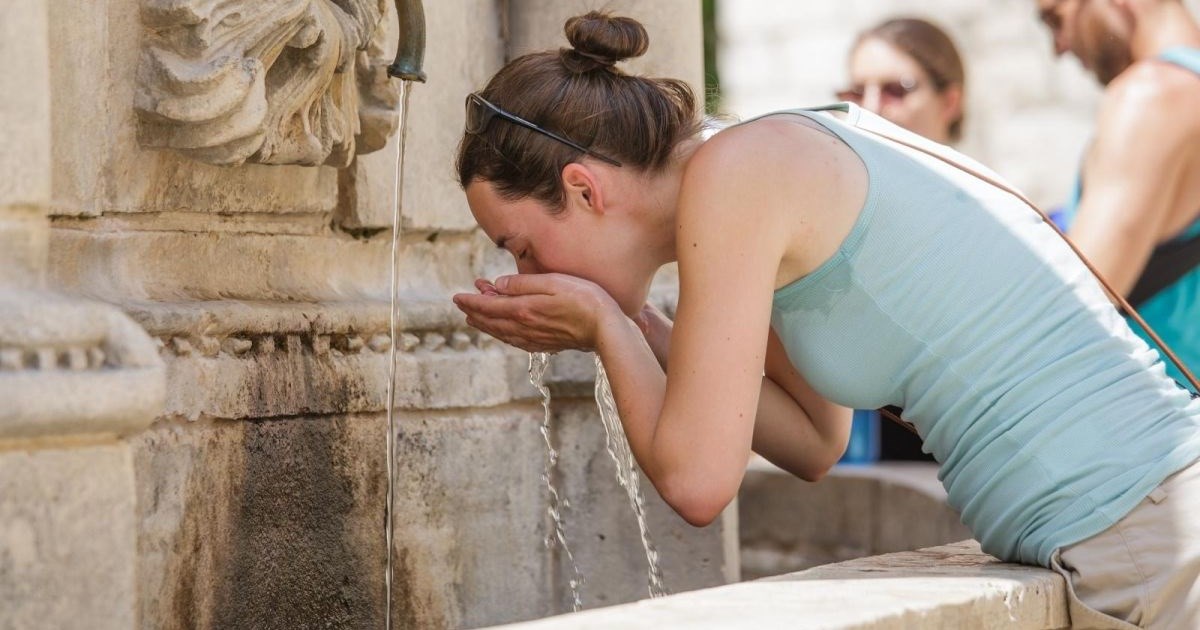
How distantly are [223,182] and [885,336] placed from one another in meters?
0.96

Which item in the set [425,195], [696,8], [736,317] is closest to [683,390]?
[736,317]

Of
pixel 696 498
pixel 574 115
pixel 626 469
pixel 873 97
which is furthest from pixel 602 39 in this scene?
pixel 873 97

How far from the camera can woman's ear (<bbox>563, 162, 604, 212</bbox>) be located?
2.24 m

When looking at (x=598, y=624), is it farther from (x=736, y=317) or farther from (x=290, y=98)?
(x=290, y=98)

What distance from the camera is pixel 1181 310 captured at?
118 inches

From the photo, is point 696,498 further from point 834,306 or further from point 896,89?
point 896,89

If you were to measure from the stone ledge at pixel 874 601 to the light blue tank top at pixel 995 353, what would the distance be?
84 mm

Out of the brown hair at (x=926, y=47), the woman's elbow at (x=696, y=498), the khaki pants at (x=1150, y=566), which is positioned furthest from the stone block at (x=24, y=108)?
the brown hair at (x=926, y=47)

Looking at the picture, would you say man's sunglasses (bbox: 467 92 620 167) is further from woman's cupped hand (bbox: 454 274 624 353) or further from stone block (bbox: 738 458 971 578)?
stone block (bbox: 738 458 971 578)

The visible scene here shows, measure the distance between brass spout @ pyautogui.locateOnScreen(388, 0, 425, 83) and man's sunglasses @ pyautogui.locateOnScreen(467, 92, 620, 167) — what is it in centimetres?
13

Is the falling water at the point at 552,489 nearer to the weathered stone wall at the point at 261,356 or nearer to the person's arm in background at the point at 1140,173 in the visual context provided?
the weathered stone wall at the point at 261,356

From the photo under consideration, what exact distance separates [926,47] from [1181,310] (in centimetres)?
148

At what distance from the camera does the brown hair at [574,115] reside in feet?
7.41

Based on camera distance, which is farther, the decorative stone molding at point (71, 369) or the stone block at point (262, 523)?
the stone block at point (262, 523)
